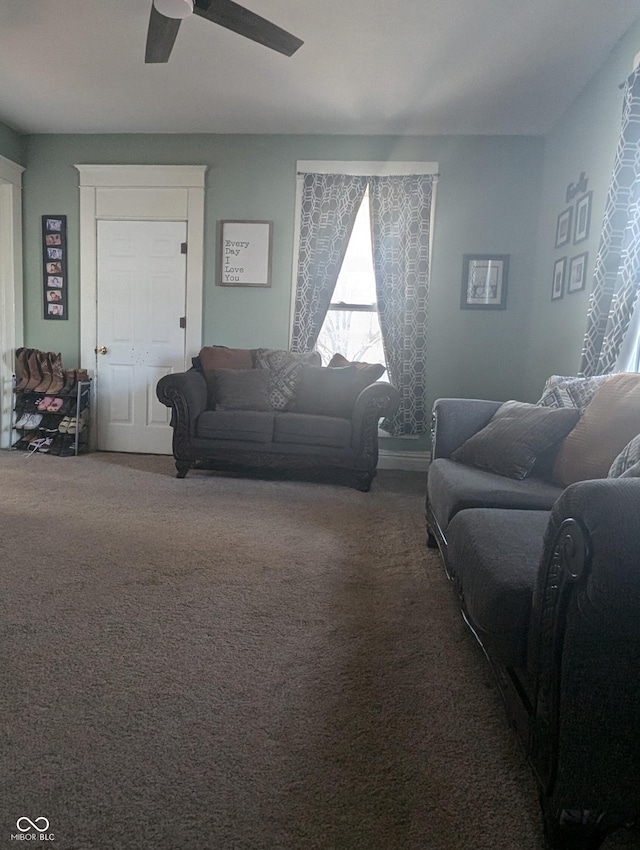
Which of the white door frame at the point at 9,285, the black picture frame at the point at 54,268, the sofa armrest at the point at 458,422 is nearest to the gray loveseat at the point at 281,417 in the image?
the sofa armrest at the point at 458,422

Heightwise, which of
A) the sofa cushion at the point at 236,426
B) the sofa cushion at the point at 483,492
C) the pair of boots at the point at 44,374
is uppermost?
the pair of boots at the point at 44,374

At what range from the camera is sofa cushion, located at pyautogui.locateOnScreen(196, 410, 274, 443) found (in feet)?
12.3

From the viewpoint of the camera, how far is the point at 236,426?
377 centimetres

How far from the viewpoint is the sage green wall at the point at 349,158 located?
14.3 feet

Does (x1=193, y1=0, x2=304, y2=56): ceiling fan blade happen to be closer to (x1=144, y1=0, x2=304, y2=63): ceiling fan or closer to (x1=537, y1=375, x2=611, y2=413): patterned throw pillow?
(x1=144, y1=0, x2=304, y2=63): ceiling fan

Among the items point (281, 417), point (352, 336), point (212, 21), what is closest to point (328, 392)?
point (281, 417)

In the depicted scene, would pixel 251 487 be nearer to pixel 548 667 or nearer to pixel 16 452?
pixel 16 452

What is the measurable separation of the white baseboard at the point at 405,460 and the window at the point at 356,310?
31.4 inches

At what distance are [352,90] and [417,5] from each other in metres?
0.97

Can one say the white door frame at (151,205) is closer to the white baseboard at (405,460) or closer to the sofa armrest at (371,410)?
the sofa armrest at (371,410)

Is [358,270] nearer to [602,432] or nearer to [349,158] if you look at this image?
[349,158]

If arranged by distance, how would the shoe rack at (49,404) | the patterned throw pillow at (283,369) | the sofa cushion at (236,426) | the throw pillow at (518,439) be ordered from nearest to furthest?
the throw pillow at (518,439)
the sofa cushion at (236,426)
the patterned throw pillow at (283,369)
the shoe rack at (49,404)

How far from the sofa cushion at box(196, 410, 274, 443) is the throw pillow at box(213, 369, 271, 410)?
0.49 feet

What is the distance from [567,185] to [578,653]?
3.67 meters
